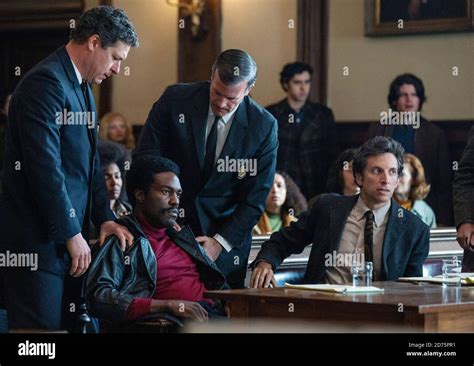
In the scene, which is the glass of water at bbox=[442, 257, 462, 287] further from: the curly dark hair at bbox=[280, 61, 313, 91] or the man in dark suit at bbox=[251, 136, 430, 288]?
the curly dark hair at bbox=[280, 61, 313, 91]

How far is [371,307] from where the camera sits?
3.56m

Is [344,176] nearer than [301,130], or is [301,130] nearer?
[344,176]

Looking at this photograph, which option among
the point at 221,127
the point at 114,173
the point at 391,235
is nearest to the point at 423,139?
the point at 114,173

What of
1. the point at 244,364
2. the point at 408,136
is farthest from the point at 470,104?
the point at 244,364

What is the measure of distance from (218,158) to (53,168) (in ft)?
3.08

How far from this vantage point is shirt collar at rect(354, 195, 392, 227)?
185 inches

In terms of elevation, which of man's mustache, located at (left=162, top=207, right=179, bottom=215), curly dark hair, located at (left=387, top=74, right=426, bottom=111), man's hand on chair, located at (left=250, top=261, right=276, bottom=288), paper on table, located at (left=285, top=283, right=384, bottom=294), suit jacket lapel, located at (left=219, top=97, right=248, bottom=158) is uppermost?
curly dark hair, located at (left=387, top=74, right=426, bottom=111)

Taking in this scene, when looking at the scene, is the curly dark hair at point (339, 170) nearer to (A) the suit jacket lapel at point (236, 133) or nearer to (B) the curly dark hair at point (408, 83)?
(B) the curly dark hair at point (408, 83)

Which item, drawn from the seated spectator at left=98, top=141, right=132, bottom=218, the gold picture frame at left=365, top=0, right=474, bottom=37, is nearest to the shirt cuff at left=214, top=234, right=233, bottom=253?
the seated spectator at left=98, top=141, right=132, bottom=218

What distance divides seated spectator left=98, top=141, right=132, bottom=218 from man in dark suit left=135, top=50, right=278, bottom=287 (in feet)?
4.77

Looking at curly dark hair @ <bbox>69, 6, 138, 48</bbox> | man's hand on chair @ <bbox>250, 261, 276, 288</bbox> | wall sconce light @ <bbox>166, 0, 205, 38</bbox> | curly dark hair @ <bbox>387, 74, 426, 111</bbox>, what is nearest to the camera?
curly dark hair @ <bbox>69, 6, 138, 48</bbox>

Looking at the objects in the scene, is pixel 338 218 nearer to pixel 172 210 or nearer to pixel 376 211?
pixel 376 211

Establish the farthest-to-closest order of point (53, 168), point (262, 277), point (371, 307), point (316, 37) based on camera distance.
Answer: point (316, 37) → point (262, 277) → point (53, 168) → point (371, 307)

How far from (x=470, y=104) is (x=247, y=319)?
4978 mm
